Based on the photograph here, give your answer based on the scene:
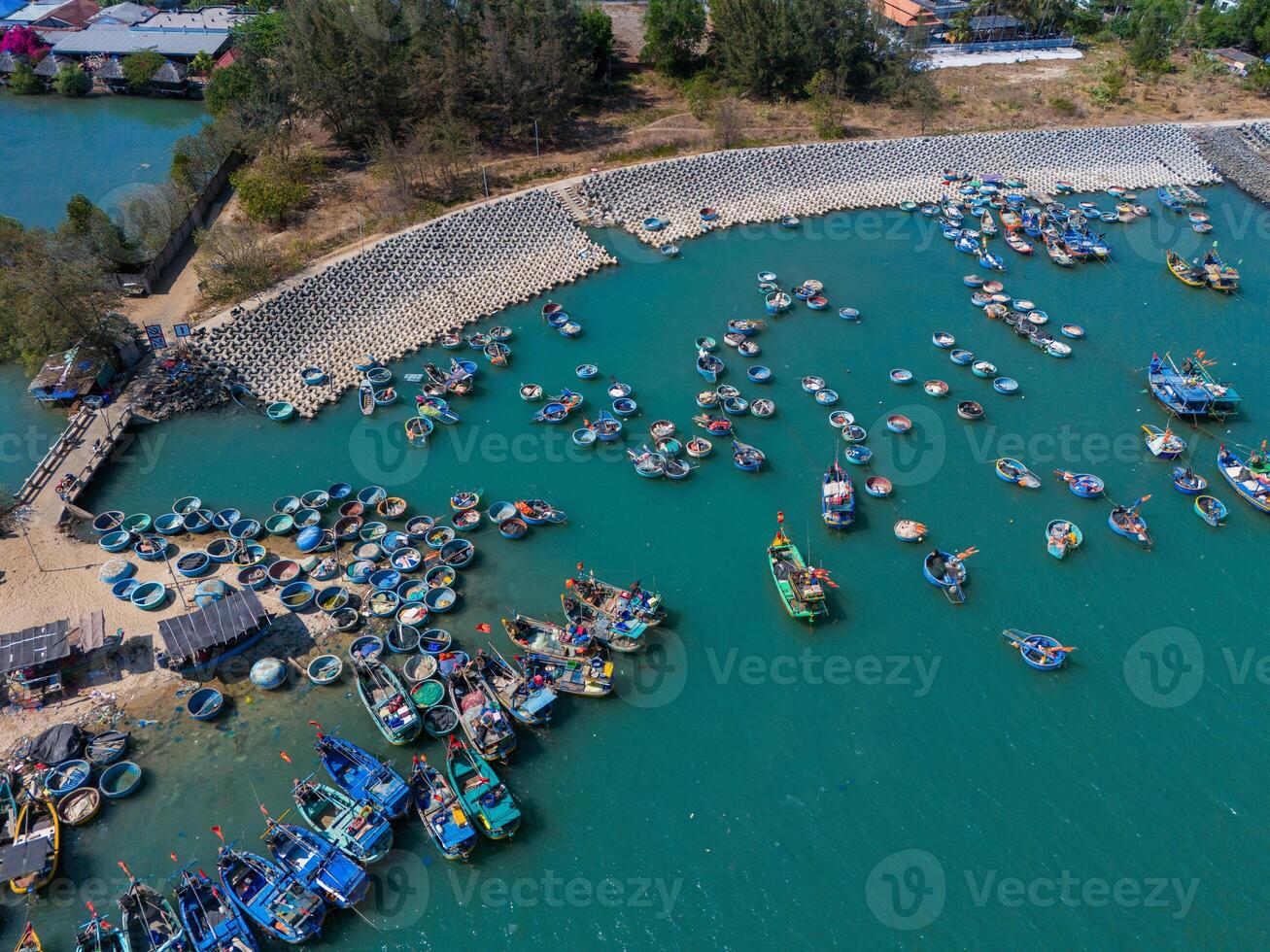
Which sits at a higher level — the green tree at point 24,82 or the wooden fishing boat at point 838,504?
the green tree at point 24,82

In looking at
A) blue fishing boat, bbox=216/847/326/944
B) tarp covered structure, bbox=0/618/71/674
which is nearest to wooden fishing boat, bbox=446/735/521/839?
blue fishing boat, bbox=216/847/326/944

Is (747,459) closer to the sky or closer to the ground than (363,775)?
closer to the sky

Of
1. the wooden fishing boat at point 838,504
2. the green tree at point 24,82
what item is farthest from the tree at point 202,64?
the wooden fishing boat at point 838,504

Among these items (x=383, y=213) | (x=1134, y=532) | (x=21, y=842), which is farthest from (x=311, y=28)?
(x=1134, y=532)

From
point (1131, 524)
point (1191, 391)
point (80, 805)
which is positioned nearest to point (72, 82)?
point (80, 805)

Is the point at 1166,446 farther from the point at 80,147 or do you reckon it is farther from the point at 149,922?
the point at 80,147

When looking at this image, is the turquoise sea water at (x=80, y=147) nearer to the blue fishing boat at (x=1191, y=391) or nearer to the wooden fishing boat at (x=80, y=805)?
the wooden fishing boat at (x=80, y=805)
